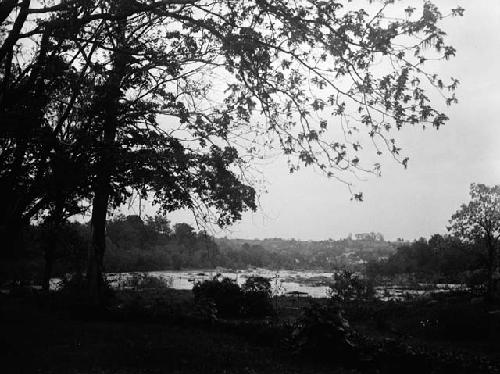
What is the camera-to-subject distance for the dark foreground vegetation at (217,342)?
1020 centimetres

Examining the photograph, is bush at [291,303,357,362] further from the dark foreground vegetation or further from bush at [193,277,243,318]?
bush at [193,277,243,318]

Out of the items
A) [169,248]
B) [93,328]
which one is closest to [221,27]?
[93,328]

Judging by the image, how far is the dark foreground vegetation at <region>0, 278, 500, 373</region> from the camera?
1020 cm

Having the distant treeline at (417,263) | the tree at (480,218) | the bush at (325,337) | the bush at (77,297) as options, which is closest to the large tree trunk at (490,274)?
the tree at (480,218)

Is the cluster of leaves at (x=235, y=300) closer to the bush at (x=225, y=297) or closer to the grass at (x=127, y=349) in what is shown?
the bush at (x=225, y=297)

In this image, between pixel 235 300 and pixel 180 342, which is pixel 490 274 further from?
pixel 180 342

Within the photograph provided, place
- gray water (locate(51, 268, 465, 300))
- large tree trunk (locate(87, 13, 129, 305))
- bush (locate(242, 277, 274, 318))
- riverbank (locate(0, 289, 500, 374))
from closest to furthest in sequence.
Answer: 1. riverbank (locate(0, 289, 500, 374))
2. large tree trunk (locate(87, 13, 129, 305))
3. bush (locate(242, 277, 274, 318))
4. gray water (locate(51, 268, 465, 300))

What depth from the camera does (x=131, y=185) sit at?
1442cm

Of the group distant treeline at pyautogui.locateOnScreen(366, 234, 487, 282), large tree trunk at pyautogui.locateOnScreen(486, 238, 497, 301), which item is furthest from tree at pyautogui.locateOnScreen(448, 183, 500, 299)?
distant treeline at pyautogui.locateOnScreen(366, 234, 487, 282)

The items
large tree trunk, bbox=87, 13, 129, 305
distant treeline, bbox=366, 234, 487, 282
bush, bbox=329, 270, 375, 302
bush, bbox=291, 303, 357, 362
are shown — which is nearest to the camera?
large tree trunk, bbox=87, 13, 129, 305

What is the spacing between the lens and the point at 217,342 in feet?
46.0

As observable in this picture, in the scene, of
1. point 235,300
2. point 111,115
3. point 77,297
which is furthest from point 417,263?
point 111,115

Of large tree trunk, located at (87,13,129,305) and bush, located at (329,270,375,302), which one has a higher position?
large tree trunk, located at (87,13,129,305)

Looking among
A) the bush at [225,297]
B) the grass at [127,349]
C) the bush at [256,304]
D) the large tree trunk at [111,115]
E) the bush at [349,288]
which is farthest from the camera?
the bush at [349,288]
